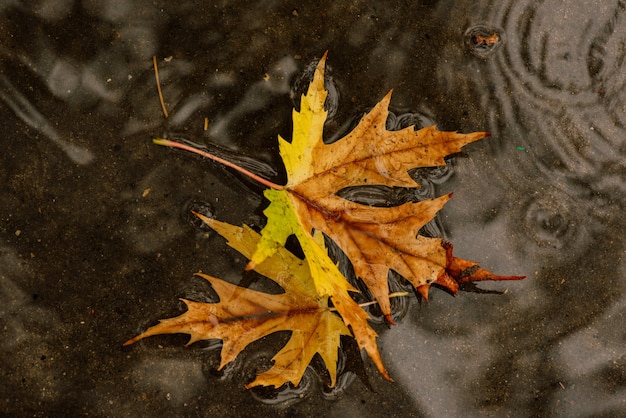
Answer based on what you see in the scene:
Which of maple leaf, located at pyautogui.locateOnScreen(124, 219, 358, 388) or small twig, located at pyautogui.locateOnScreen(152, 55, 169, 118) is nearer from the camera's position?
maple leaf, located at pyautogui.locateOnScreen(124, 219, 358, 388)

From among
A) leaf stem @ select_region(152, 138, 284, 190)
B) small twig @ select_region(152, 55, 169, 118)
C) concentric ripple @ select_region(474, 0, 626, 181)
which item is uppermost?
concentric ripple @ select_region(474, 0, 626, 181)

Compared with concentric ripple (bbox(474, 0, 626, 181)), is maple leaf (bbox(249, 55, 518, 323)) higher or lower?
lower

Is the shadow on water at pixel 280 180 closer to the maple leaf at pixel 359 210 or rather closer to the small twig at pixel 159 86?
the small twig at pixel 159 86

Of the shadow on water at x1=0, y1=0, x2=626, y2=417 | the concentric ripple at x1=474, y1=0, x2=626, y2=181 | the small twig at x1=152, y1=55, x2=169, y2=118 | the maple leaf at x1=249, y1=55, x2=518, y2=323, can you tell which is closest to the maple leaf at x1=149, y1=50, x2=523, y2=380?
the maple leaf at x1=249, y1=55, x2=518, y2=323

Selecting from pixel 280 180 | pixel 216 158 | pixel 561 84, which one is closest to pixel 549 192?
pixel 561 84

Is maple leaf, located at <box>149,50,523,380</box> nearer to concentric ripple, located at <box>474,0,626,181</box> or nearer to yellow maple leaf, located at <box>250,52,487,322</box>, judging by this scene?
yellow maple leaf, located at <box>250,52,487,322</box>

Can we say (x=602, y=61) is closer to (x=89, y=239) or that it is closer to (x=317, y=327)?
(x=317, y=327)
